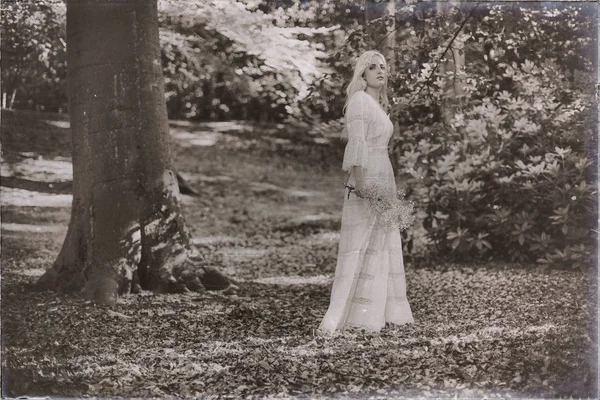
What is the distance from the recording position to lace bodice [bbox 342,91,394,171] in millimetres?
4312

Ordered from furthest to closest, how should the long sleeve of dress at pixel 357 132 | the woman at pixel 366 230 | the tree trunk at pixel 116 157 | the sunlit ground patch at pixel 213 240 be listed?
1. the sunlit ground patch at pixel 213 240
2. the tree trunk at pixel 116 157
3. the woman at pixel 366 230
4. the long sleeve of dress at pixel 357 132

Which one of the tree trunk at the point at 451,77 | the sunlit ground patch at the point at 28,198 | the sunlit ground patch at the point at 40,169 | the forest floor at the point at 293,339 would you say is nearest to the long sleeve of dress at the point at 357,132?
the forest floor at the point at 293,339

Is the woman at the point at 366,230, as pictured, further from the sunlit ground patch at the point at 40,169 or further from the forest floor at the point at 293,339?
the sunlit ground patch at the point at 40,169

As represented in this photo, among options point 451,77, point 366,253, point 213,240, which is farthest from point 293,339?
point 213,240

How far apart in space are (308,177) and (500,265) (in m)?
6.43

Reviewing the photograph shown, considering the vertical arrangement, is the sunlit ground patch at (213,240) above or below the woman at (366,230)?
below

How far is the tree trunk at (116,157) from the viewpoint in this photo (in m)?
5.39

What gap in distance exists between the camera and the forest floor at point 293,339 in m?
3.97

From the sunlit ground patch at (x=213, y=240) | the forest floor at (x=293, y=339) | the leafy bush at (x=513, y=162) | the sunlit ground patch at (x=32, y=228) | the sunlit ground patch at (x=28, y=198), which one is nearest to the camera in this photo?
the forest floor at (x=293, y=339)

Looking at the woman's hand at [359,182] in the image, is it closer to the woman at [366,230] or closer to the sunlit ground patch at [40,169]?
the woman at [366,230]

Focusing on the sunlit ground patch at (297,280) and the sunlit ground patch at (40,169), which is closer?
the sunlit ground patch at (297,280)

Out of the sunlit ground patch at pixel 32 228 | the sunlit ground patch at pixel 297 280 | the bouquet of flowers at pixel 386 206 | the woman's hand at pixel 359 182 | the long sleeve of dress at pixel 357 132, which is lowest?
the sunlit ground patch at pixel 297 280

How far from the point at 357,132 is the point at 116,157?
2126mm

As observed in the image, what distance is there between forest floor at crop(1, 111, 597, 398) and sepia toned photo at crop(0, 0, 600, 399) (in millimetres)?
18
